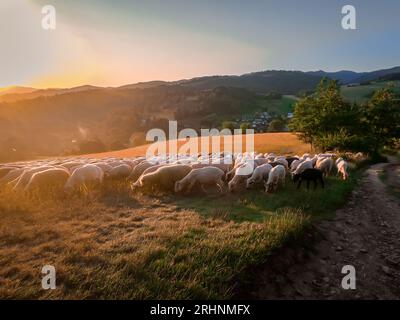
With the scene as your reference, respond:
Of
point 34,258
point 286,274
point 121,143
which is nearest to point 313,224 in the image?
point 286,274

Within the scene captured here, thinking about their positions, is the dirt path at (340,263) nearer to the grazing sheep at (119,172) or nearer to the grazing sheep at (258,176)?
the grazing sheep at (258,176)

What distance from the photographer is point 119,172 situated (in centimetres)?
1688

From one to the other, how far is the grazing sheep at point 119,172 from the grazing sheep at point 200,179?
17.7 feet

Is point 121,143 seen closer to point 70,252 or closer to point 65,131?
point 65,131

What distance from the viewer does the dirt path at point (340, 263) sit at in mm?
5551

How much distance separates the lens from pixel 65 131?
125m

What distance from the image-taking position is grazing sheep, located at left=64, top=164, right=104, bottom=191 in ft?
42.2

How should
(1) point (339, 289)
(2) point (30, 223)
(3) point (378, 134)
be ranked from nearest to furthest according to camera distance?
(1) point (339, 289) → (2) point (30, 223) → (3) point (378, 134)

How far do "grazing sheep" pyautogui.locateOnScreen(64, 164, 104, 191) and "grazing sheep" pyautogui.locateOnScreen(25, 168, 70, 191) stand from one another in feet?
1.67

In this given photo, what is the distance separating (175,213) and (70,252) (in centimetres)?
396

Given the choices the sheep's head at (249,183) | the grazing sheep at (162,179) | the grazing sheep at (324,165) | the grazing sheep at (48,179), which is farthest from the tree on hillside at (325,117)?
the grazing sheep at (48,179)

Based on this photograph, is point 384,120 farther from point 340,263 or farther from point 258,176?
point 340,263
